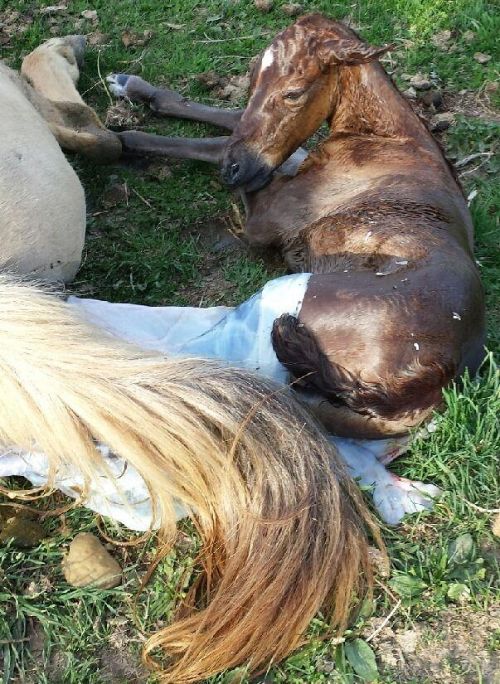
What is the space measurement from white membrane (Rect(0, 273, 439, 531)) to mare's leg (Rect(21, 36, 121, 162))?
53.7 inches

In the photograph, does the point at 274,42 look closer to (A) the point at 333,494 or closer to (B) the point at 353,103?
(B) the point at 353,103

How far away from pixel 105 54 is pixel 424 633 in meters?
4.19

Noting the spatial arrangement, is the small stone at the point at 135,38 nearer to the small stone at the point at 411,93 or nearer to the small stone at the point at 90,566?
the small stone at the point at 411,93

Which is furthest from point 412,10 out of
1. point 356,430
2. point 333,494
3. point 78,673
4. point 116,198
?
point 78,673

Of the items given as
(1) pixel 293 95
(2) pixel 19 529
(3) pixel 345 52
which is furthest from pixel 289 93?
(2) pixel 19 529

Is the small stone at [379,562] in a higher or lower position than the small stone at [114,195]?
lower

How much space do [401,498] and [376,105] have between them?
2088 millimetres

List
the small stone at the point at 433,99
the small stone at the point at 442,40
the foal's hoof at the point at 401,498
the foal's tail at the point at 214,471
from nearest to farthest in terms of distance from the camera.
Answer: the foal's tail at the point at 214,471, the foal's hoof at the point at 401,498, the small stone at the point at 433,99, the small stone at the point at 442,40

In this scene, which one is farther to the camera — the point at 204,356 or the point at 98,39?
the point at 98,39

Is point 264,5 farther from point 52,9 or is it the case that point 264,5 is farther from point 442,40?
point 52,9

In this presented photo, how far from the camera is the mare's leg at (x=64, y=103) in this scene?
425 centimetres

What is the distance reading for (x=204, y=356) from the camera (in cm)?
271

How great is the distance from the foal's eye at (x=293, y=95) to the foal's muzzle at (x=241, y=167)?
0.33m

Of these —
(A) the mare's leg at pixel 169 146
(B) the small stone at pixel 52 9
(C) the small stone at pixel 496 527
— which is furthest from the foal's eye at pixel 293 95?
(B) the small stone at pixel 52 9
